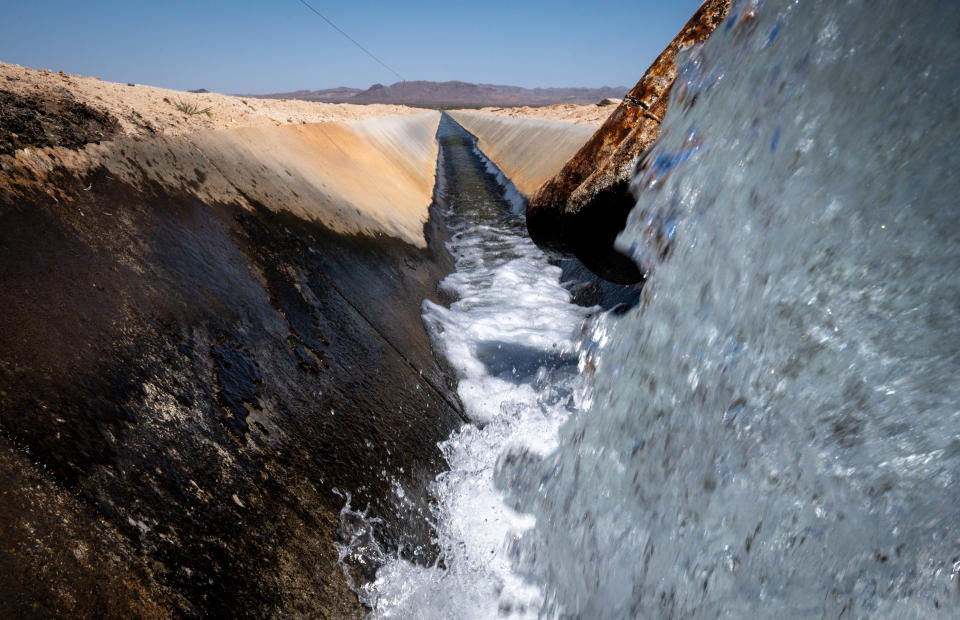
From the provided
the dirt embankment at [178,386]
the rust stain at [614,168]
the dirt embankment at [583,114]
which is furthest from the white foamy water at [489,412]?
the dirt embankment at [583,114]

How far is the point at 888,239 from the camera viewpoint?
160 cm

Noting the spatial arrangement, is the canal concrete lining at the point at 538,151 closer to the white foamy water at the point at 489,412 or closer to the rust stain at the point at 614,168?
the white foamy water at the point at 489,412

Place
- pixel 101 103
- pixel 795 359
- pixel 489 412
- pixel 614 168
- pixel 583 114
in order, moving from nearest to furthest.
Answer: pixel 795 359, pixel 614 168, pixel 101 103, pixel 489 412, pixel 583 114

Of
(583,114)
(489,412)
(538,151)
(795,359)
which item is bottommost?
(489,412)

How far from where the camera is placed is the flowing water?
58.8 inches

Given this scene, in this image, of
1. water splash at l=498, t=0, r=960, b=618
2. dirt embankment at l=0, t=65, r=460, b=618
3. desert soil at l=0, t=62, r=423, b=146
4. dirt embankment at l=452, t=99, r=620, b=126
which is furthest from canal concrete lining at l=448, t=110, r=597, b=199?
water splash at l=498, t=0, r=960, b=618

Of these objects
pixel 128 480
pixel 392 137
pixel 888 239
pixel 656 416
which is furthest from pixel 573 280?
pixel 392 137

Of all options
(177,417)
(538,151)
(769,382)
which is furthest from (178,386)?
(538,151)

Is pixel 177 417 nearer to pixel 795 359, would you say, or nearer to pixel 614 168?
pixel 795 359

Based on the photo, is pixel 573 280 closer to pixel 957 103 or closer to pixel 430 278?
pixel 430 278

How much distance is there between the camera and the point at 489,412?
11.5ft

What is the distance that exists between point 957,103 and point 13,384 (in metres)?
2.83

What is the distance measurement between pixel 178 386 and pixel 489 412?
2010 millimetres

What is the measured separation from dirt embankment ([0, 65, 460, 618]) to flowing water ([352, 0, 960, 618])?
1.53ft
